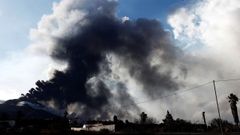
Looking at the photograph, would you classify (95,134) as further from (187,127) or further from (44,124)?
(44,124)

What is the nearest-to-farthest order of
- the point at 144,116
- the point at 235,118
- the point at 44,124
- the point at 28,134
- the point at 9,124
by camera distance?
the point at 28,134 < the point at 235,118 < the point at 9,124 < the point at 44,124 < the point at 144,116

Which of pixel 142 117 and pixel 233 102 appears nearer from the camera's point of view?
pixel 233 102

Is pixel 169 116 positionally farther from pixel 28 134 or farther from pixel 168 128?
pixel 28 134

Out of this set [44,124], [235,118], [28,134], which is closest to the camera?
[28,134]

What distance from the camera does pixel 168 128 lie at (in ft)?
325

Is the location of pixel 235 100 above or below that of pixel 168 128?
above

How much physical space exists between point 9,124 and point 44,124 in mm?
14194

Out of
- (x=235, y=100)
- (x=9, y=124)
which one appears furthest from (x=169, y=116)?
(x=9, y=124)

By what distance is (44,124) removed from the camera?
114875 mm

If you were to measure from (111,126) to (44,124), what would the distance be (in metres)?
37.3

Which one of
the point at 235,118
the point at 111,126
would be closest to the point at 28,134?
the point at 111,126

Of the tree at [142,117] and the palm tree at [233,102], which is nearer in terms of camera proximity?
the palm tree at [233,102]

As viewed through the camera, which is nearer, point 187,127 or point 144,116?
point 187,127

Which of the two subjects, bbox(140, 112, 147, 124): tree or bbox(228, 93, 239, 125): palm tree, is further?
bbox(140, 112, 147, 124): tree
